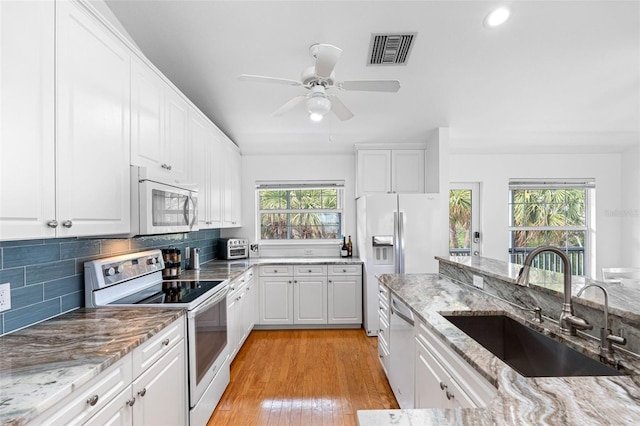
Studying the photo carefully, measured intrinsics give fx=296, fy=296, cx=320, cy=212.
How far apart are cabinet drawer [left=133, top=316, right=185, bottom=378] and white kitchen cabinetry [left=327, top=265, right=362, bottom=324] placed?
222 centimetres

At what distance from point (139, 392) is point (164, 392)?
0.26m

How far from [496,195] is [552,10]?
308 cm

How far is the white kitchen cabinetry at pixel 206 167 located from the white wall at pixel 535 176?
3489mm

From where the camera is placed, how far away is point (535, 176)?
4645 mm

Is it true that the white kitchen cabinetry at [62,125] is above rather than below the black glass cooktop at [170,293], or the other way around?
above

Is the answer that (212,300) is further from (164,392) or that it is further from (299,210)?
(299,210)

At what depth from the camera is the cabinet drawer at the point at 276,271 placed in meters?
3.74

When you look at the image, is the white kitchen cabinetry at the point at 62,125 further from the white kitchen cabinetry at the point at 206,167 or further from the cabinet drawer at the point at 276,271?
the cabinet drawer at the point at 276,271

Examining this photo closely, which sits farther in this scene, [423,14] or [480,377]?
[423,14]

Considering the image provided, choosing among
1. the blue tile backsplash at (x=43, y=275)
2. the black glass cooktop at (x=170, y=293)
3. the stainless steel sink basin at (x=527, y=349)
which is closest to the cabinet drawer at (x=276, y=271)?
the black glass cooktop at (x=170, y=293)

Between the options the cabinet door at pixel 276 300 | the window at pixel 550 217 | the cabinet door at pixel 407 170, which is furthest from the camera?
the window at pixel 550 217

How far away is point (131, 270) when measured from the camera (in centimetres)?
201

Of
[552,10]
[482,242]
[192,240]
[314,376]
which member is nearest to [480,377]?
[314,376]

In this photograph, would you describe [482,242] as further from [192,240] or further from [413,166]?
[192,240]
